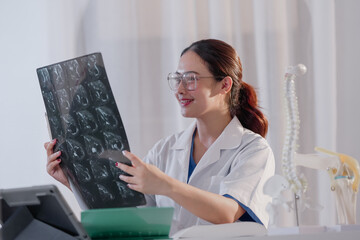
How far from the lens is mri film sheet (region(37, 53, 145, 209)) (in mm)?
1249

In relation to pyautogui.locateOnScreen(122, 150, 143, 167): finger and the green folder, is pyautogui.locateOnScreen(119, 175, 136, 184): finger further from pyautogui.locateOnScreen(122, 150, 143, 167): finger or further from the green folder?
the green folder

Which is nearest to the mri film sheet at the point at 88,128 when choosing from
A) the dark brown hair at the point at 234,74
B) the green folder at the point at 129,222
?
the green folder at the point at 129,222

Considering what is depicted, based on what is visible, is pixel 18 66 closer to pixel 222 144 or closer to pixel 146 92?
pixel 146 92

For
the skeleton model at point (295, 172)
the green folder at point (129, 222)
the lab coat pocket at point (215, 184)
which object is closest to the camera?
the green folder at point (129, 222)

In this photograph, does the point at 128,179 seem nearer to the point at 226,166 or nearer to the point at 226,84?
the point at 226,166

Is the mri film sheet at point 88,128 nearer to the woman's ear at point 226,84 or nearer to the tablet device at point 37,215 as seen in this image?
the tablet device at point 37,215

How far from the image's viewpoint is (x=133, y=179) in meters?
1.23

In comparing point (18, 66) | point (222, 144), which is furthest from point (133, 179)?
point (18, 66)

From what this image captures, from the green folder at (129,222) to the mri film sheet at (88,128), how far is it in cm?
26

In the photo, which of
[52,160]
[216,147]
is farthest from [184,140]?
[52,160]

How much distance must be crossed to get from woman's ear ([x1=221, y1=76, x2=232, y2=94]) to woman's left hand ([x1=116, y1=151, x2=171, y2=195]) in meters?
0.69

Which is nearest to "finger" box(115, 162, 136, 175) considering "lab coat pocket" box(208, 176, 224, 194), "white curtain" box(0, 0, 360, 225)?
"lab coat pocket" box(208, 176, 224, 194)

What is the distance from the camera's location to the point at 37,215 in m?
1.09

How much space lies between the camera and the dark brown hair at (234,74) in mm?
1849
